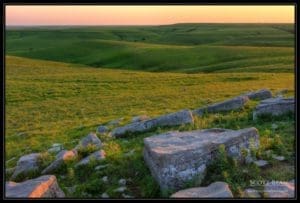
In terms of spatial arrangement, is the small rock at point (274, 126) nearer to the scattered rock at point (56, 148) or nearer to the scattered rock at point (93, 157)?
the scattered rock at point (93, 157)

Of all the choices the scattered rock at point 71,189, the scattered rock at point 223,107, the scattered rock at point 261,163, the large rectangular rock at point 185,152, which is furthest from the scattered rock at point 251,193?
the scattered rock at point 223,107

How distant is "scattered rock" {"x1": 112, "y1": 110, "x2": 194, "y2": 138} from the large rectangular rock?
4031mm

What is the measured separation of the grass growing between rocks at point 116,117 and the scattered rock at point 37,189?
0.67m

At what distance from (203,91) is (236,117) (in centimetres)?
1761

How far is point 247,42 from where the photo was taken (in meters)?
104

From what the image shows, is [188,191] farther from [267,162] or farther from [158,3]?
[158,3]

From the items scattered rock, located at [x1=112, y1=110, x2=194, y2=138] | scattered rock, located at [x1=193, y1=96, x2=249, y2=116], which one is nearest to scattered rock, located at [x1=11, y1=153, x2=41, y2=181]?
scattered rock, located at [x1=112, y1=110, x2=194, y2=138]

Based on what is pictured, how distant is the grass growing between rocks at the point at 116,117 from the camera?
1035cm

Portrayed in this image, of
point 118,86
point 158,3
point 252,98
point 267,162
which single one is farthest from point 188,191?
point 118,86

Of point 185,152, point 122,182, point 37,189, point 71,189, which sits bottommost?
point 71,189

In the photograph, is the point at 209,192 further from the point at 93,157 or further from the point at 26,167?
the point at 26,167

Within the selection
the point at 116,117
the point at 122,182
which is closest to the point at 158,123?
the point at 122,182

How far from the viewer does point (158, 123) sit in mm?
16375

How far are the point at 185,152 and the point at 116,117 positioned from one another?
49.2ft
